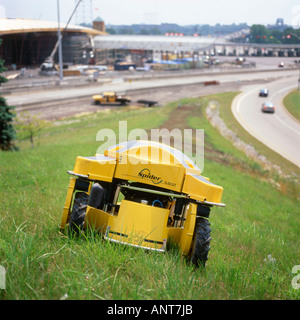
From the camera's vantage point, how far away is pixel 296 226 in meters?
12.9

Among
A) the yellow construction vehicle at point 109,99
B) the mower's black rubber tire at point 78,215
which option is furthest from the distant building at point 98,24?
the mower's black rubber tire at point 78,215

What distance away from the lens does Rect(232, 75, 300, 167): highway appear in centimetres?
Result: 2465

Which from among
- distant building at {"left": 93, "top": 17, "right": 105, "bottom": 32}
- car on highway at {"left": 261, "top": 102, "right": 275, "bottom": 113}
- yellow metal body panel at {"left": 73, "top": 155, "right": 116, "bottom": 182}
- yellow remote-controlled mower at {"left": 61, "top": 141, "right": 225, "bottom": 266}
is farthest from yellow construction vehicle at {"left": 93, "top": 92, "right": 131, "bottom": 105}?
distant building at {"left": 93, "top": 17, "right": 105, "bottom": 32}

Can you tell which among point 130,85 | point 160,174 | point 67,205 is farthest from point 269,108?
point 67,205

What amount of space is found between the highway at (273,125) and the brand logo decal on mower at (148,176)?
16.4 meters

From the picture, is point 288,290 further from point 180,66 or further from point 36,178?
point 180,66

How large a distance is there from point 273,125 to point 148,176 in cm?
2924

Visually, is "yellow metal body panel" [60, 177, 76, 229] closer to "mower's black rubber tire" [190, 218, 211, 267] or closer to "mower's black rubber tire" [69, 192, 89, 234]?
"mower's black rubber tire" [69, 192, 89, 234]

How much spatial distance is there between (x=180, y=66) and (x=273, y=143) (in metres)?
70.5

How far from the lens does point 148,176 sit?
5.67 meters

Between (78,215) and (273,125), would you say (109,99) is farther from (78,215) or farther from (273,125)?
(78,215)

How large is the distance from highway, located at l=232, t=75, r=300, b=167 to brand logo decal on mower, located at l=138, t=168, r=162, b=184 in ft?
53.8

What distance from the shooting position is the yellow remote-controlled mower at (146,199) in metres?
5.39
